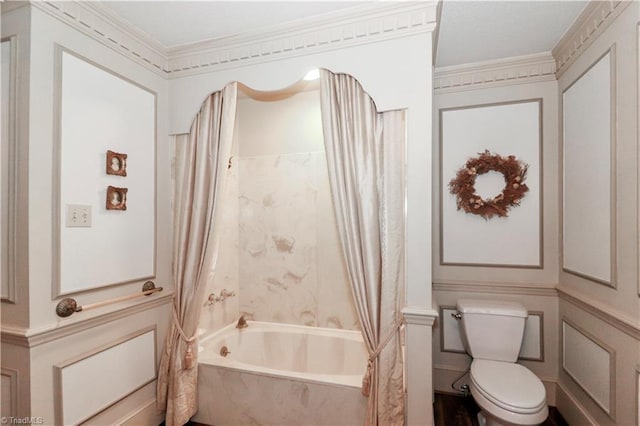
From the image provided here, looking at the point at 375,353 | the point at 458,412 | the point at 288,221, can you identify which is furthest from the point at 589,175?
the point at 288,221

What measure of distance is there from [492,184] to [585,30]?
1027mm

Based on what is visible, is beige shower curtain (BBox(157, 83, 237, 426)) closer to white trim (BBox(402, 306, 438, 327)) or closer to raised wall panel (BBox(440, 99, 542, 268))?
white trim (BBox(402, 306, 438, 327))

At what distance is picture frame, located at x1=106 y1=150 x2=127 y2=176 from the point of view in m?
1.81

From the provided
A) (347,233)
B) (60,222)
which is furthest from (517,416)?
(60,222)

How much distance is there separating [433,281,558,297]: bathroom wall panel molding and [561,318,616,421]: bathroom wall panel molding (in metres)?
0.21

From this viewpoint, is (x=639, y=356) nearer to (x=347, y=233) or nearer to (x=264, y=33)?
(x=347, y=233)

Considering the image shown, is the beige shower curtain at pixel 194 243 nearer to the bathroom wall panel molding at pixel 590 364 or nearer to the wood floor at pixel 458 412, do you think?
the wood floor at pixel 458 412

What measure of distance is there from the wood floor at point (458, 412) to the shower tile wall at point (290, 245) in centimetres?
83

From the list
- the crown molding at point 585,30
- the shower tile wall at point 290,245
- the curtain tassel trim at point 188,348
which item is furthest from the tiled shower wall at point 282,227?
the crown molding at point 585,30

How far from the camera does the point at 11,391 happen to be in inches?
58.7

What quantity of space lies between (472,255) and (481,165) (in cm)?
68

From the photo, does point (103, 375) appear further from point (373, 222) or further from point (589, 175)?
point (589, 175)

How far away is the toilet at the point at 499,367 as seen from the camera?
64.6 inches

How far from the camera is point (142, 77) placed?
2043 mm
